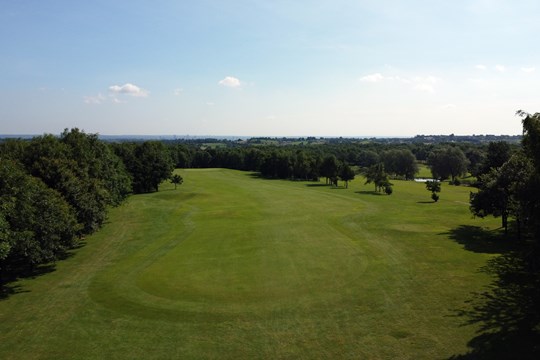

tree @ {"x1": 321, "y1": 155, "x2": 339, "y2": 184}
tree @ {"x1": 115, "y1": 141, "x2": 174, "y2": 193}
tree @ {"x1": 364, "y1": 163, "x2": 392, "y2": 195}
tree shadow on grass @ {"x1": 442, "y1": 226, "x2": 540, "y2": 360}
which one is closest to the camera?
tree shadow on grass @ {"x1": 442, "y1": 226, "x2": 540, "y2": 360}

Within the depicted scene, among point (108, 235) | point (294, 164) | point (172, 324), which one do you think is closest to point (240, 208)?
point (108, 235)

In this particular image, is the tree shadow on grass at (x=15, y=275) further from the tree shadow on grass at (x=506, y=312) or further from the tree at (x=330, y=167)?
the tree at (x=330, y=167)

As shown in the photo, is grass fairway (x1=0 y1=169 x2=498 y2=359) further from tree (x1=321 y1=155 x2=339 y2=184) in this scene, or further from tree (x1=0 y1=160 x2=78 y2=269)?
tree (x1=321 y1=155 x2=339 y2=184)

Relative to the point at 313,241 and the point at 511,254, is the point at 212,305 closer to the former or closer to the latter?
the point at 313,241

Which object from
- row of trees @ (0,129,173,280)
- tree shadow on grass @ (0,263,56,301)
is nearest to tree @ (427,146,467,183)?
row of trees @ (0,129,173,280)

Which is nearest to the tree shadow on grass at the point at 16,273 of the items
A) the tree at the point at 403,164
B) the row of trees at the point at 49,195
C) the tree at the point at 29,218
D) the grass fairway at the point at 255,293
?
the row of trees at the point at 49,195

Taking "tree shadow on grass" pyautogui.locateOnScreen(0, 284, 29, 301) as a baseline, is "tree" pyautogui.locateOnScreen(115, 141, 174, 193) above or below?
above
